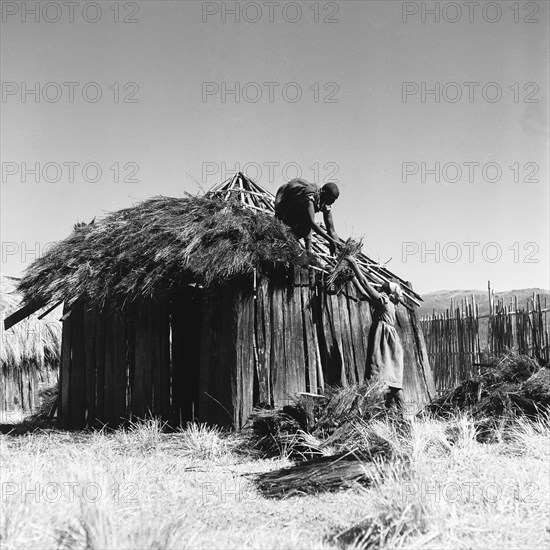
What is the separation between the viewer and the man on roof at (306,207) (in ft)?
30.4

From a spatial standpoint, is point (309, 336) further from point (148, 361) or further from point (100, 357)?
point (100, 357)

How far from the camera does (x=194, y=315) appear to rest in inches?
352

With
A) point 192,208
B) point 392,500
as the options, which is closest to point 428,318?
→ point 192,208

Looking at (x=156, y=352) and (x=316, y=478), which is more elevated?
(x=156, y=352)

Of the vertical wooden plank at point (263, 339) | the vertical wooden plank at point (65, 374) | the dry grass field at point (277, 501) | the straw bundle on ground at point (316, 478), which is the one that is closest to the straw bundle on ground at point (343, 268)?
the vertical wooden plank at point (263, 339)

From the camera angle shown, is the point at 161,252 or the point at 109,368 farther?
the point at 109,368

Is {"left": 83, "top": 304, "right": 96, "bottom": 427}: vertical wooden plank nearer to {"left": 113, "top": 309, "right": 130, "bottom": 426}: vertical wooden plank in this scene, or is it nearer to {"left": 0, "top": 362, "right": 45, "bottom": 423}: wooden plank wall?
{"left": 113, "top": 309, "right": 130, "bottom": 426}: vertical wooden plank

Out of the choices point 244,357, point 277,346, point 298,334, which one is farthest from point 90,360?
point 298,334

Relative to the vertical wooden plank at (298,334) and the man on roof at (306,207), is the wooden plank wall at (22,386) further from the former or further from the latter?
the vertical wooden plank at (298,334)

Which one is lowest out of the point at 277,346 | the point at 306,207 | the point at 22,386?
the point at 22,386

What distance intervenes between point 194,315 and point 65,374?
2.24m

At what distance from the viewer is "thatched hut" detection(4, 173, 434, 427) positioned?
8.13 meters

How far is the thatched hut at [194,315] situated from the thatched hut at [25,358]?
254 inches

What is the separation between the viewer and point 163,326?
8.78 m
